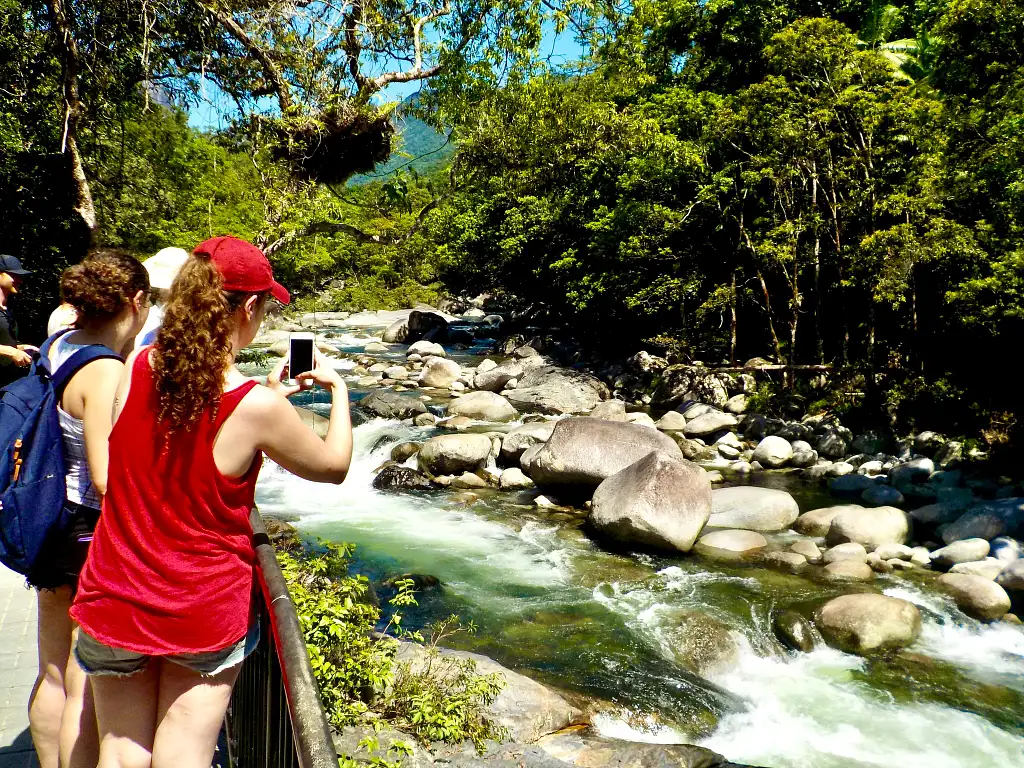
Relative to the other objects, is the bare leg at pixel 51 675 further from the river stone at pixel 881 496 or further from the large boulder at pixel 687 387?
the large boulder at pixel 687 387

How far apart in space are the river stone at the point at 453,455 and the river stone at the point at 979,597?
7.07 meters

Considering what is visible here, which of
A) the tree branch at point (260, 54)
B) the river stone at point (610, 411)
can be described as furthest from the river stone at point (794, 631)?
the river stone at point (610, 411)

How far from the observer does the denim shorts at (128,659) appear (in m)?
2.01

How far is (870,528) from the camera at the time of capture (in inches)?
A: 397

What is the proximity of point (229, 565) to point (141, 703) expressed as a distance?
0.48 metres

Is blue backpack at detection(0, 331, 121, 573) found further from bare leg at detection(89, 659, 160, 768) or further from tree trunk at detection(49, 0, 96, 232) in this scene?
tree trunk at detection(49, 0, 96, 232)

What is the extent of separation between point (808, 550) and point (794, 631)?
241 centimetres

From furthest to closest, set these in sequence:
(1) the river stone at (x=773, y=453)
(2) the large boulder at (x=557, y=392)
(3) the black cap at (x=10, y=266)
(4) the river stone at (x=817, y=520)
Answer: (2) the large boulder at (x=557, y=392) < (1) the river stone at (x=773, y=453) < (4) the river stone at (x=817, y=520) < (3) the black cap at (x=10, y=266)

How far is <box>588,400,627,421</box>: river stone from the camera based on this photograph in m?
17.0

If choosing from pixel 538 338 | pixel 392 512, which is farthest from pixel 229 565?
pixel 538 338

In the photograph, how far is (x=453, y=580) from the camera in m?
9.05

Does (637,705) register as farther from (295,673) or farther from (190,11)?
(190,11)

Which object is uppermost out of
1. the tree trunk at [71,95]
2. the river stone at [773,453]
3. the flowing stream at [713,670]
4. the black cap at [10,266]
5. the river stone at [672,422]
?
the tree trunk at [71,95]

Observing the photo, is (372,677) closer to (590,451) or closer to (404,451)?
(590,451)
